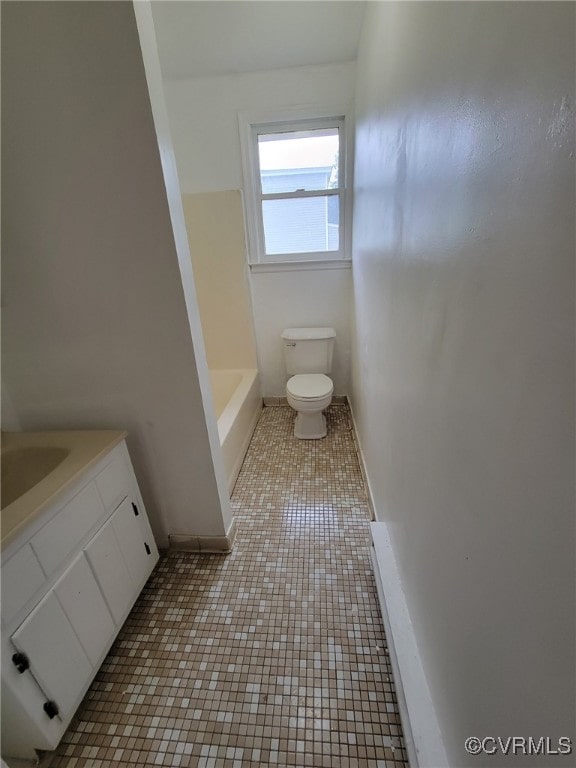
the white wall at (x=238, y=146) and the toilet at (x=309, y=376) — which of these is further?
the toilet at (x=309, y=376)

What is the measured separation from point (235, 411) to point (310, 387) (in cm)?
59

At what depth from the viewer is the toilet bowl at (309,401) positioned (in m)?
2.31

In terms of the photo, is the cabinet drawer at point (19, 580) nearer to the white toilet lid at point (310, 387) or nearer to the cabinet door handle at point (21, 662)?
the cabinet door handle at point (21, 662)

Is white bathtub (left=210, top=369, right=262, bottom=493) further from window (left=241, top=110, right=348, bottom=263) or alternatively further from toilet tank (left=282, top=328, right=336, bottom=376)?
window (left=241, top=110, right=348, bottom=263)

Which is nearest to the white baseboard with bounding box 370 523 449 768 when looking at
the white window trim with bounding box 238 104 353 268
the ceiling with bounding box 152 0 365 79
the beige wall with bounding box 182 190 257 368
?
the beige wall with bounding box 182 190 257 368

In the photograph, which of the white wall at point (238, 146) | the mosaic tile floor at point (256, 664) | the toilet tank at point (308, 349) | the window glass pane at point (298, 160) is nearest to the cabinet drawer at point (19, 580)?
the mosaic tile floor at point (256, 664)

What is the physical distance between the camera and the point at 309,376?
2590 mm

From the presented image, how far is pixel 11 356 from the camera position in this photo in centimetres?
126

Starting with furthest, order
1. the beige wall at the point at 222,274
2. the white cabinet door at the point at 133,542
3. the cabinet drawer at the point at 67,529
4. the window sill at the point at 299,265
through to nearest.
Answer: the window sill at the point at 299,265 → the beige wall at the point at 222,274 → the white cabinet door at the point at 133,542 → the cabinet drawer at the point at 67,529

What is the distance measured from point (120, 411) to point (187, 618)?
0.90 meters

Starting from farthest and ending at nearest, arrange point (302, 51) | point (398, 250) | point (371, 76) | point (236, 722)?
point (302, 51)
point (371, 76)
point (398, 250)
point (236, 722)

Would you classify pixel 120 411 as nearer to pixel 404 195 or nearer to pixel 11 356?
pixel 11 356

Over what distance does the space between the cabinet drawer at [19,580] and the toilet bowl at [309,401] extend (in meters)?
1.68

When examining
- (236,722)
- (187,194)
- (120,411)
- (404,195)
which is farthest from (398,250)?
(187,194)
